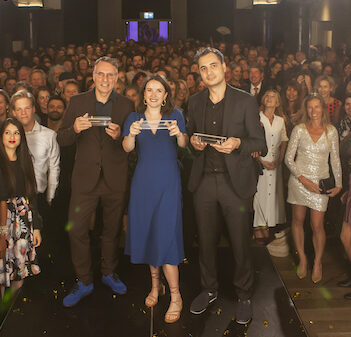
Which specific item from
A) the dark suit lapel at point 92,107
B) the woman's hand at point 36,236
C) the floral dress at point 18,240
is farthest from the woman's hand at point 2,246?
the dark suit lapel at point 92,107

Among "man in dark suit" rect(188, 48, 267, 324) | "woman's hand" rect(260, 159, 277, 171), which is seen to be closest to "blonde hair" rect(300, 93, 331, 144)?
"woman's hand" rect(260, 159, 277, 171)

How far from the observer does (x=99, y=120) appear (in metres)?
3.53

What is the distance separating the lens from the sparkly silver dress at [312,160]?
4602 mm

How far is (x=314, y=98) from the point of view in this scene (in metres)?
4.59

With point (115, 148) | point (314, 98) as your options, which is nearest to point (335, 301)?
point (314, 98)

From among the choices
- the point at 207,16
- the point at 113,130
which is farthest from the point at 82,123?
the point at 207,16

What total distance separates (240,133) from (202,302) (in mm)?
1252

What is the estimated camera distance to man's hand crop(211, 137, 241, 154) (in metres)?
3.43

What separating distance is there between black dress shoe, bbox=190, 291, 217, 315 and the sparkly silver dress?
51.1 inches

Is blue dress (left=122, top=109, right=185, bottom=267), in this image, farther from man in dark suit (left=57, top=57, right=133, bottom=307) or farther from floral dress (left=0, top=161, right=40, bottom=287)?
floral dress (left=0, top=161, right=40, bottom=287)

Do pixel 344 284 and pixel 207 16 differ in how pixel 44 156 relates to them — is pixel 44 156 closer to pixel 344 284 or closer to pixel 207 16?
pixel 344 284

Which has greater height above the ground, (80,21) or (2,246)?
(80,21)

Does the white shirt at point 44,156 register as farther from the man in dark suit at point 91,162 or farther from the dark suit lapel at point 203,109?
the dark suit lapel at point 203,109

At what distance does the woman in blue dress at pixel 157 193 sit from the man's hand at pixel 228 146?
28 cm
